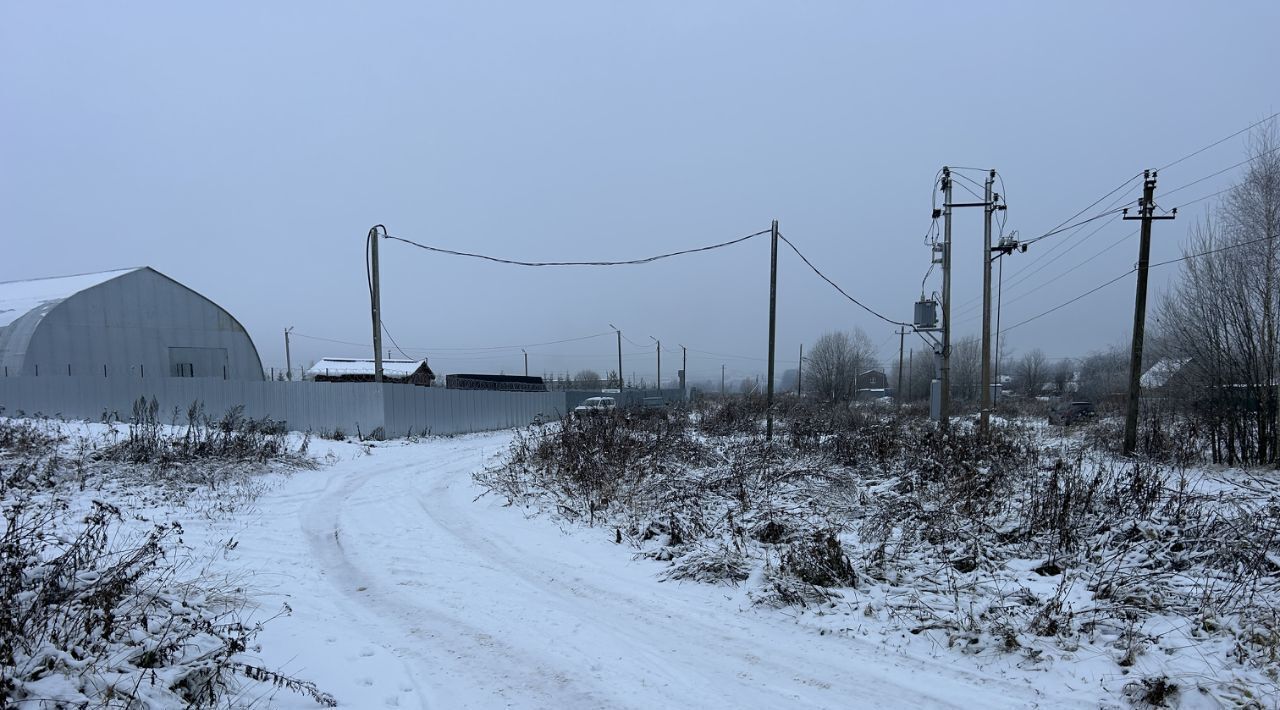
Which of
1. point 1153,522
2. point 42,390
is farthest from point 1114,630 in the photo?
point 42,390

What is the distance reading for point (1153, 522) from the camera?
21.3 ft

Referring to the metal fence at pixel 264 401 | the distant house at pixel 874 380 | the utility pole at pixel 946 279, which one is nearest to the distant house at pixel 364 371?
the metal fence at pixel 264 401

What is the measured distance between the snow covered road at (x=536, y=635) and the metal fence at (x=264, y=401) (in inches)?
380

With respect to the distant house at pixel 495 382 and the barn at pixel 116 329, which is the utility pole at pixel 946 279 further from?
the distant house at pixel 495 382

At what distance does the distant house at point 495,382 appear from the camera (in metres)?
44.5

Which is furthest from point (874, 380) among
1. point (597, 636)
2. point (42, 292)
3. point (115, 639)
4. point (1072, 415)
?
point (115, 639)

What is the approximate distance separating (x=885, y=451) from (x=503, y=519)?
7.30m

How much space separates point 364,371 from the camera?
5119 centimetres

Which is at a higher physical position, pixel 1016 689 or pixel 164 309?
pixel 164 309

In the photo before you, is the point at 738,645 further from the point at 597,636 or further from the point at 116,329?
the point at 116,329

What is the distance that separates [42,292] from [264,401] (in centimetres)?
1142

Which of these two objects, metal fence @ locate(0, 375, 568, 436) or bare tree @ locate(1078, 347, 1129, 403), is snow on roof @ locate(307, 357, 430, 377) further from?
bare tree @ locate(1078, 347, 1129, 403)

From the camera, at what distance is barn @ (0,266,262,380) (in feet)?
68.6

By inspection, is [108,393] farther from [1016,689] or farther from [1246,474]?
[1246,474]
